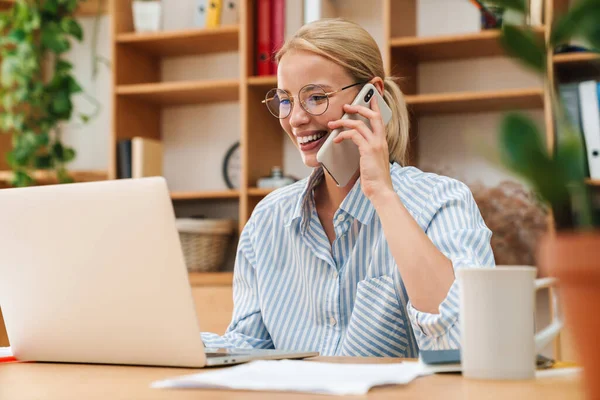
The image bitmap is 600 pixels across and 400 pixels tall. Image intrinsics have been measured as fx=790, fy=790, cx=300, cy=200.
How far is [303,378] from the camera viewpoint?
823 mm

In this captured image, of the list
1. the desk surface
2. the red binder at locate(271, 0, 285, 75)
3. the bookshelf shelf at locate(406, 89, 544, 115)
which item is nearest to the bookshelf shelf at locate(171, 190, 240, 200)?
the red binder at locate(271, 0, 285, 75)

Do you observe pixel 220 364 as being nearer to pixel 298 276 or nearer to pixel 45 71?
pixel 298 276

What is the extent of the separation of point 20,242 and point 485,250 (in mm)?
769

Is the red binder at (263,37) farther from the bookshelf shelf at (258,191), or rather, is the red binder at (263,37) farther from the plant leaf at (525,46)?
the plant leaf at (525,46)

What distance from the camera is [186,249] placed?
117 inches

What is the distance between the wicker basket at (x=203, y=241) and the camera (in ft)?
9.68

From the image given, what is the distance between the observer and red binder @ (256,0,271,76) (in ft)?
9.73

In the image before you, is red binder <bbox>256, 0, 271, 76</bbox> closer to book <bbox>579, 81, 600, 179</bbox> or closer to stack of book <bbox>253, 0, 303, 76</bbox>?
stack of book <bbox>253, 0, 303, 76</bbox>

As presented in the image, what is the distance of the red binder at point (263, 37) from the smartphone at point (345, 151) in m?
1.40

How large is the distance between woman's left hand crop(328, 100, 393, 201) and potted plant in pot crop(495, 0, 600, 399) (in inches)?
39.6

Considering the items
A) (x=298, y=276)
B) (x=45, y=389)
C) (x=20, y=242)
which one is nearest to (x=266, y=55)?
(x=298, y=276)

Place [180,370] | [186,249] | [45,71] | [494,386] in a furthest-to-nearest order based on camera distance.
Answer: [45,71], [186,249], [180,370], [494,386]

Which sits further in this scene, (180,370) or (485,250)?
(485,250)

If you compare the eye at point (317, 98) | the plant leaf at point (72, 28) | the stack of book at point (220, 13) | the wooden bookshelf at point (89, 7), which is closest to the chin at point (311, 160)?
the eye at point (317, 98)
